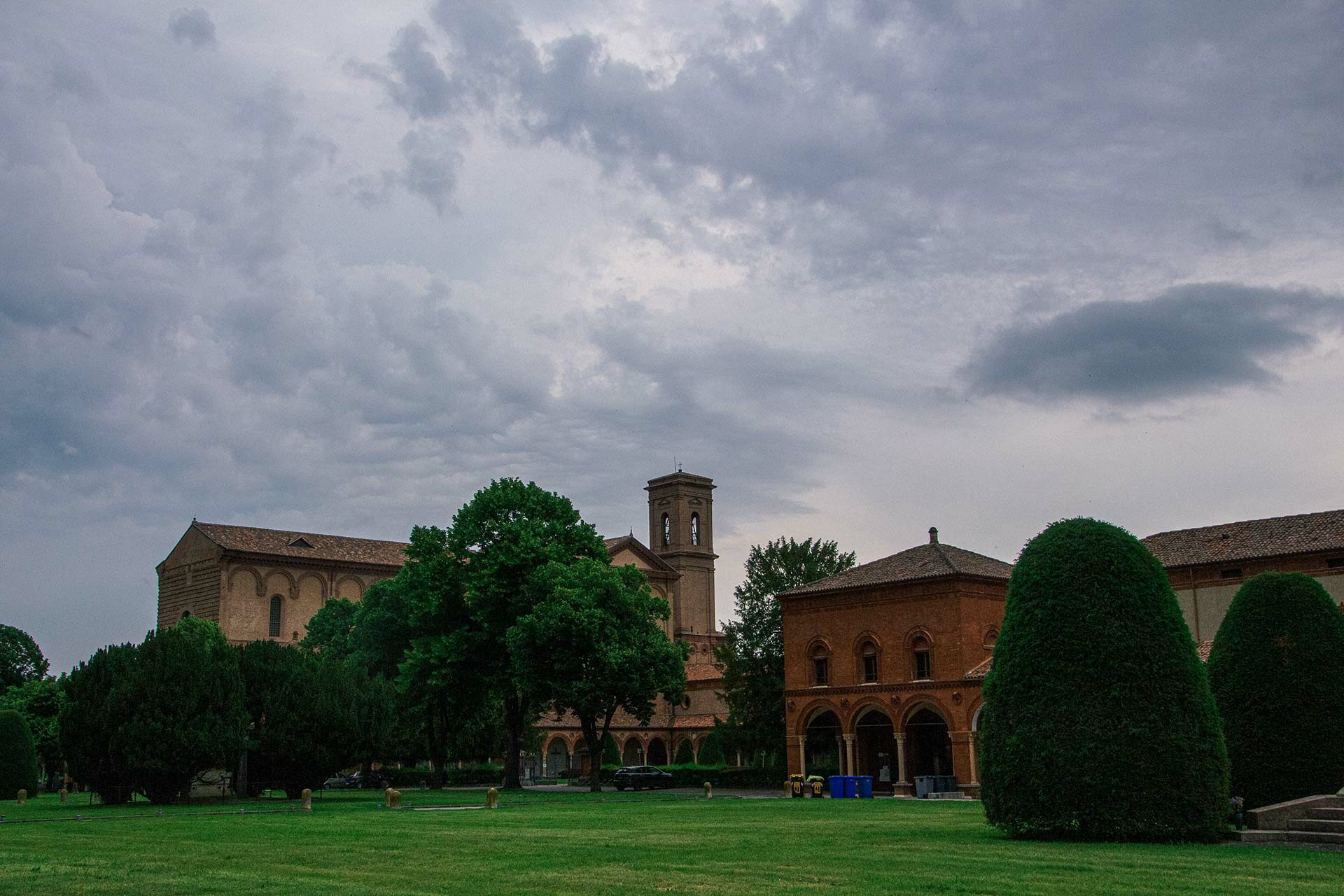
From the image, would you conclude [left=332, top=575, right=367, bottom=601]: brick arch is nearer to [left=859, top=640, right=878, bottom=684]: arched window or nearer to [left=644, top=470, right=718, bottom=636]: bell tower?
[left=644, top=470, right=718, bottom=636]: bell tower

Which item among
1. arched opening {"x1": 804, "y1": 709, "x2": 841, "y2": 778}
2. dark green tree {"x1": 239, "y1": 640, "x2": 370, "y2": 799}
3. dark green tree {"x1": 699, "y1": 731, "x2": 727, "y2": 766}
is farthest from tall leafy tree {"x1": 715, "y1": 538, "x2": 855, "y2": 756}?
dark green tree {"x1": 239, "y1": 640, "x2": 370, "y2": 799}

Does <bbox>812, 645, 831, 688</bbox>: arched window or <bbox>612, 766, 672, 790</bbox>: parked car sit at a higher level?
<bbox>812, 645, 831, 688</bbox>: arched window

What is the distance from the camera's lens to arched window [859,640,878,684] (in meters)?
49.4

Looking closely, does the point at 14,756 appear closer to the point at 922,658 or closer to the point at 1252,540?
the point at 922,658

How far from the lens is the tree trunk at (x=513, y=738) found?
2008 inches

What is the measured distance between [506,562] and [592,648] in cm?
517

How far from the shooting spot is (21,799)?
41625 mm

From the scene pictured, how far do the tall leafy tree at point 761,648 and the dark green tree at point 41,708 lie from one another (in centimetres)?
3275

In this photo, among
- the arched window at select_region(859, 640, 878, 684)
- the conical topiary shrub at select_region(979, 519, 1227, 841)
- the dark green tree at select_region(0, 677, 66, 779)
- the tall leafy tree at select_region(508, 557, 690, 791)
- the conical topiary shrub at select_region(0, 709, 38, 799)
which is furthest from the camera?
the dark green tree at select_region(0, 677, 66, 779)

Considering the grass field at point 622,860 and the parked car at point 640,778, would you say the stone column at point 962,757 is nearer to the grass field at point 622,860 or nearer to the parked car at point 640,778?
the parked car at point 640,778

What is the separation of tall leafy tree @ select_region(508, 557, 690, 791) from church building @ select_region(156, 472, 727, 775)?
25170 mm

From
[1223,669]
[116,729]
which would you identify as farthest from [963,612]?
[116,729]

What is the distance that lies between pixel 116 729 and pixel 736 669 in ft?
87.7

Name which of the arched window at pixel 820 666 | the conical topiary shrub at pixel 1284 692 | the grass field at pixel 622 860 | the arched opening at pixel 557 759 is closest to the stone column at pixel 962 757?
the arched window at pixel 820 666
